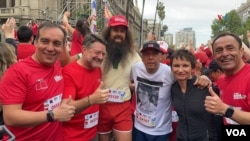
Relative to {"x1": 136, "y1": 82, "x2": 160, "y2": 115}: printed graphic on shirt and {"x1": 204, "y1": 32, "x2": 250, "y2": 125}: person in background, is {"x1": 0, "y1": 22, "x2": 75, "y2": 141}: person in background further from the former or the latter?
{"x1": 204, "y1": 32, "x2": 250, "y2": 125}: person in background

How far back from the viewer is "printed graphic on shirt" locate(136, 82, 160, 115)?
3.94 meters

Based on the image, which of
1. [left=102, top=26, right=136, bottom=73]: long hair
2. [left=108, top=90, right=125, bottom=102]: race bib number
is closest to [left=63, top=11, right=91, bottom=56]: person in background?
[left=102, top=26, right=136, bottom=73]: long hair

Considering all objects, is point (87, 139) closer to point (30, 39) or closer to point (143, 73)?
point (143, 73)

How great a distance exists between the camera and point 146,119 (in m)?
4.07

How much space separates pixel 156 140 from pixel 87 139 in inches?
35.9

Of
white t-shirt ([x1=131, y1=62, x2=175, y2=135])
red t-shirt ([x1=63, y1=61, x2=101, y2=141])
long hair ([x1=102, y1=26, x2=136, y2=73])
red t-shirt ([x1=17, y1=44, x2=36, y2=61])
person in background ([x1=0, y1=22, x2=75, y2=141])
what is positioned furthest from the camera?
red t-shirt ([x1=17, y1=44, x2=36, y2=61])

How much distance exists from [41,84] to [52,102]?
0.69 feet

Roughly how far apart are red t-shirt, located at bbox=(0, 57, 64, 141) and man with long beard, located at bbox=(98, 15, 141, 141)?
1091 millimetres

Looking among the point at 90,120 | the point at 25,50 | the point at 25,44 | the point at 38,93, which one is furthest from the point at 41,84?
the point at 25,44

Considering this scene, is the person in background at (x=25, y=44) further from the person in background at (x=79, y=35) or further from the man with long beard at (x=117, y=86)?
the man with long beard at (x=117, y=86)

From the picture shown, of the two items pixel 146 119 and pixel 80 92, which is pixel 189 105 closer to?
pixel 146 119

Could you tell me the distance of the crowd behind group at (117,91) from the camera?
282cm

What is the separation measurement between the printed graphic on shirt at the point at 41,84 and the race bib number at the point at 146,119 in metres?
1.50

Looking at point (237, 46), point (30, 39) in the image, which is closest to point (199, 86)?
point (237, 46)
